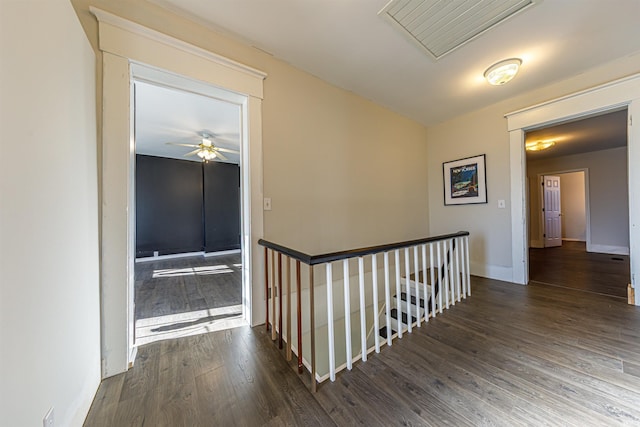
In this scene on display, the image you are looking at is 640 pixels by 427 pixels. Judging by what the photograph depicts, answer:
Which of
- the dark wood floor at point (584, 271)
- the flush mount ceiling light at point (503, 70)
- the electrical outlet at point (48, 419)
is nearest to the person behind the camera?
the electrical outlet at point (48, 419)

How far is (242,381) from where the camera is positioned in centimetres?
139

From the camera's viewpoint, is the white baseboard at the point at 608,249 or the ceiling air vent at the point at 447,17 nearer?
the ceiling air vent at the point at 447,17

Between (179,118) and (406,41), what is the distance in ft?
10.7

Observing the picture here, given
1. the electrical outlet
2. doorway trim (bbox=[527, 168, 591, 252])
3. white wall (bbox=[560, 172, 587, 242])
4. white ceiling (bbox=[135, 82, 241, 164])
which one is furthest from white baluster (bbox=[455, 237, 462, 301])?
white wall (bbox=[560, 172, 587, 242])

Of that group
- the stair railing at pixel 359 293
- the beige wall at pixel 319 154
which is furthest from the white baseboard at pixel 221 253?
the beige wall at pixel 319 154

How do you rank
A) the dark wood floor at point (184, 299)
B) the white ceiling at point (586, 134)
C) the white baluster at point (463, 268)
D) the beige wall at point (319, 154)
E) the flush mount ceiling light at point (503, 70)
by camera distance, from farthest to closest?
1. the white ceiling at point (586, 134)
2. the white baluster at point (463, 268)
3. the flush mount ceiling light at point (503, 70)
4. the dark wood floor at point (184, 299)
5. the beige wall at point (319, 154)

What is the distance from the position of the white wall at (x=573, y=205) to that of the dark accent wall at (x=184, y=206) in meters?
10.2

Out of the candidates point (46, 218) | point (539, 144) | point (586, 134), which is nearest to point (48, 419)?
point (46, 218)

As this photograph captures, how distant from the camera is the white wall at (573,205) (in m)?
6.91

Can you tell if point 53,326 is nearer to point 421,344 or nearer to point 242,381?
point 242,381

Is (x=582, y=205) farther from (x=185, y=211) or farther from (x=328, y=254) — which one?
(x=185, y=211)

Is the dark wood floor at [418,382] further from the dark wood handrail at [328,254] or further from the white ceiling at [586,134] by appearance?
the white ceiling at [586,134]

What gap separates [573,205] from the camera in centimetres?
702

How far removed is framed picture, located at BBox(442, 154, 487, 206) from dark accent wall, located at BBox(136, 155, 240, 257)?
5.25m
